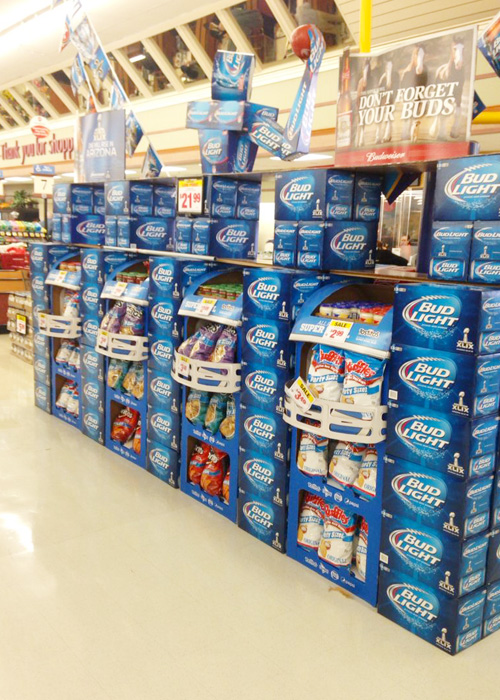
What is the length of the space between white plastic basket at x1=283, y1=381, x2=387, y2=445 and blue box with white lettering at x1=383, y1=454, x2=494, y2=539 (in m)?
0.13

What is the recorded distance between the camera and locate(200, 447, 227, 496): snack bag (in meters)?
4.12

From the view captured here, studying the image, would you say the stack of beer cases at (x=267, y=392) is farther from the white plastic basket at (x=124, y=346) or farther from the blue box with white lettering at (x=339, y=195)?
the white plastic basket at (x=124, y=346)

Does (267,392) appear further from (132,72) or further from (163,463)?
(132,72)

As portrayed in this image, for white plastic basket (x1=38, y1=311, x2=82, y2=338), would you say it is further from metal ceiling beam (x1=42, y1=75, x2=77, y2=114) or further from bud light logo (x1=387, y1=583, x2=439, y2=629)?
metal ceiling beam (x1=42, y1=75, x2=77, y2=114)

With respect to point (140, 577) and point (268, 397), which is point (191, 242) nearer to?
point (268, 397)

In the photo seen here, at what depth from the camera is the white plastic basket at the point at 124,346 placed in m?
4.60

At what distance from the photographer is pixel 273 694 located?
2504 millimetres

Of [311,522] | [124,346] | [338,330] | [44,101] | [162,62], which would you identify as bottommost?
[311,522]

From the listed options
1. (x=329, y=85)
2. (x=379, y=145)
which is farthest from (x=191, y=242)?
(x=329, y=85)

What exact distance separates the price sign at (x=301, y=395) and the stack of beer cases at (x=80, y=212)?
3.11 metres

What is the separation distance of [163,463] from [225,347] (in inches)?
43.7

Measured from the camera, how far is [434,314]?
2.71 m

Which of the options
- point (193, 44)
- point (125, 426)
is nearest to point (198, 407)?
point (125, 426)

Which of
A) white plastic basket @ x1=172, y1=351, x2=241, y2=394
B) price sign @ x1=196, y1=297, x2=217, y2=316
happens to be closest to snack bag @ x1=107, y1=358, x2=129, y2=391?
white plastic basket @ x1=172, y1=351, x2=241, y2=394
